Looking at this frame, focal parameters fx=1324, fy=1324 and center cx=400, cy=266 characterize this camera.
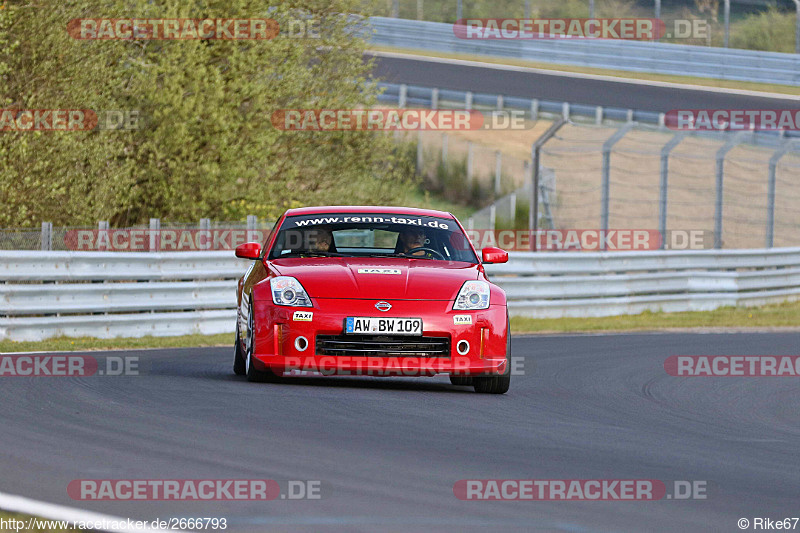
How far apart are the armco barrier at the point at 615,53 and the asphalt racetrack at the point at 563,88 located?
0.57 m

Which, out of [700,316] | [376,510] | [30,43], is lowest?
[700,316]

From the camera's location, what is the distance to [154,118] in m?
21.9

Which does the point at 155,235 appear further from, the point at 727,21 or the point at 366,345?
the point at 727,21

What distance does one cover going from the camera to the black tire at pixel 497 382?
948 cm

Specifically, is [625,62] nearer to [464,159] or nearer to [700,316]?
[464,159]

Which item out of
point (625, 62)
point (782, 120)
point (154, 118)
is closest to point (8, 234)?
point (154, 118)

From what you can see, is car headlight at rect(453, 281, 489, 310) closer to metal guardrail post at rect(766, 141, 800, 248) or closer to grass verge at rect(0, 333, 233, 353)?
grass verge at rect(0, 333, 233, 353)

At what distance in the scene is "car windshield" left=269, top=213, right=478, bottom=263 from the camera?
1031 cm

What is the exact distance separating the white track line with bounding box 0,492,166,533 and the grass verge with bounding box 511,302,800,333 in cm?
1338

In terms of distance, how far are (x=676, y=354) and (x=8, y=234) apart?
7546 mm

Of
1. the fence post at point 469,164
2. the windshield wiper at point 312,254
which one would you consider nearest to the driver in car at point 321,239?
the windshield wiper at point 312,254

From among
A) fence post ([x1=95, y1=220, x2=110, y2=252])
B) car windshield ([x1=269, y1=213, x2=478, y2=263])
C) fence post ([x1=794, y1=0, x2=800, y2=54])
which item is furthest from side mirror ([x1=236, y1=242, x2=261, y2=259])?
fence post ([x1=794, y1=0, x2=800, y2=54])

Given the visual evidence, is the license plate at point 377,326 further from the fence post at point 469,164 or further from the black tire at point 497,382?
the fence post at point 469,164

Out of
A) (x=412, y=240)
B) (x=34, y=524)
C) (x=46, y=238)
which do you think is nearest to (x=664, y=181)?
(x=46, y=238)
